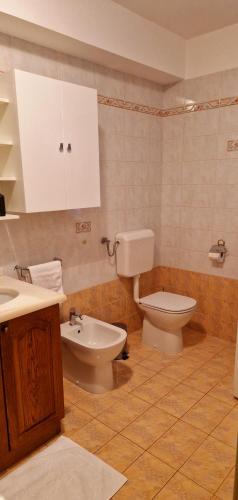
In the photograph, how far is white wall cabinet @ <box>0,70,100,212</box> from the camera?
175cm

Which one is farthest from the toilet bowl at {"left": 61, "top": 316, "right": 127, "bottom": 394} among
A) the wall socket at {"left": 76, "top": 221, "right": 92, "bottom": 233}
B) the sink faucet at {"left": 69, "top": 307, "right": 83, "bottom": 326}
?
the wall socket at {"left": 76, "top": 221, "right": 92, "bottom": 233}

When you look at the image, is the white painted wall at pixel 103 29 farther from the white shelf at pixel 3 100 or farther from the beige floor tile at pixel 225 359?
the beige floor tile at pixel 225 359

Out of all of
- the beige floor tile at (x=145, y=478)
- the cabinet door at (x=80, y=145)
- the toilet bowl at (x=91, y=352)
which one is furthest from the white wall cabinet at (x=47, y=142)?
the beige floor tile at (x=145, y=478)

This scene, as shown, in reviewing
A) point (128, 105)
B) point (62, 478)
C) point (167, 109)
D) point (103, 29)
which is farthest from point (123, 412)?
point (167, 109)

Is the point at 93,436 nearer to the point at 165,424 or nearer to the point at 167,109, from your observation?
the point at 165,424

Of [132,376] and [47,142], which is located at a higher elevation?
[47,142]

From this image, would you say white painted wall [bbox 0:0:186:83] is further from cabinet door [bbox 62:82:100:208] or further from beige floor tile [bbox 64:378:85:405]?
beige floor tile [bbox 64:378:85:405]

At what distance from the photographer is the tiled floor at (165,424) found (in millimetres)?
1542

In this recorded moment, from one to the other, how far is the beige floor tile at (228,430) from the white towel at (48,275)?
1.24 meters

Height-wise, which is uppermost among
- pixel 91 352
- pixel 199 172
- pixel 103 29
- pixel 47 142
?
pixel 103 29

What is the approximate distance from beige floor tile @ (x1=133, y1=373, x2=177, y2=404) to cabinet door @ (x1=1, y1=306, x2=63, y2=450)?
0.63 m

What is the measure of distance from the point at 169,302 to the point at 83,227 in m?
0.91

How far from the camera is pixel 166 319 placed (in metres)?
2.55

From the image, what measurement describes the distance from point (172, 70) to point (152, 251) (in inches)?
57.0
